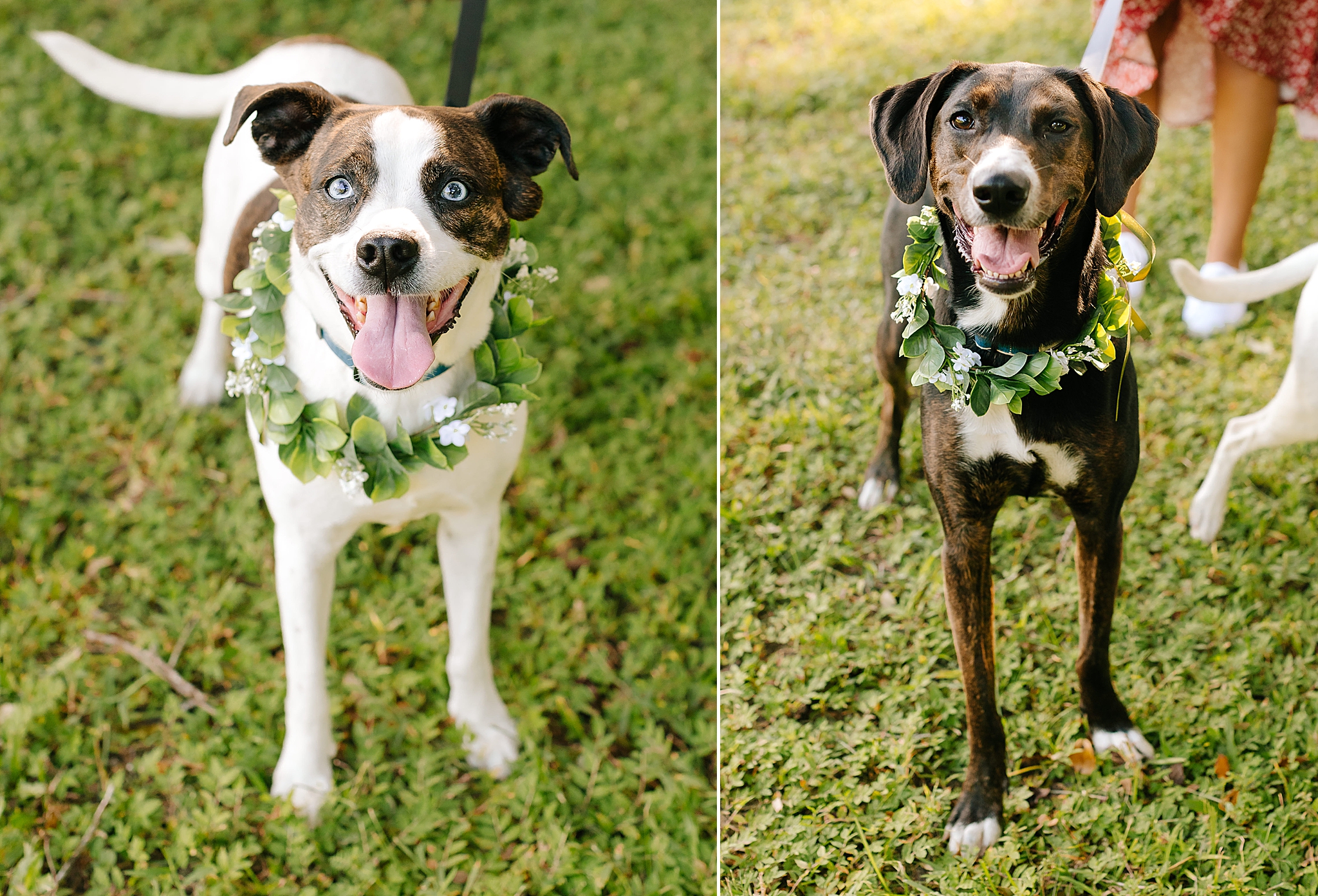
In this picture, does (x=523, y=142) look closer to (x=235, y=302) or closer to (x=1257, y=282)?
(x=235, y=302)

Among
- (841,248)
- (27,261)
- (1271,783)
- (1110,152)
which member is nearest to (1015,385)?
(1110,152)

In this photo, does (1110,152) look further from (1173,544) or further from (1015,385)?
(1173,544)

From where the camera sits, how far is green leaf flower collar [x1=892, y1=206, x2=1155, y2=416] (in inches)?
84.5

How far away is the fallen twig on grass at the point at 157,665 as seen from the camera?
3197 millimetres

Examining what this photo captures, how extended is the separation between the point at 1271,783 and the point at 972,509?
4.19ft

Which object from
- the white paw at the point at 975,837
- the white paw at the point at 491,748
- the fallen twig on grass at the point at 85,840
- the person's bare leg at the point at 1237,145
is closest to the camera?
the white paw at the point at 975,837

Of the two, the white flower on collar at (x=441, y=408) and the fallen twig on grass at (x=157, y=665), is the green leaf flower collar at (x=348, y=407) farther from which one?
the fallen twig on grass at (x=157, y=665)

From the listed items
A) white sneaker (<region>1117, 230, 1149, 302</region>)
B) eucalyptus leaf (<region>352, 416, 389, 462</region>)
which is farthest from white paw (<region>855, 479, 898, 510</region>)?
eucalyptus leaf (<region>352, 416, 389, 462</region>)

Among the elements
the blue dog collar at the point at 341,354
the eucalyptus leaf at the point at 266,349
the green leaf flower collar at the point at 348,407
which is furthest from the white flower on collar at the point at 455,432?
the eucalyptus leaf at the point at 266,349

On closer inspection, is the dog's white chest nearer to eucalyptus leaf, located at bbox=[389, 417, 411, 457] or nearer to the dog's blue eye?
eucalyptus leaf, located at bbox=[389, 417, 411, 457]

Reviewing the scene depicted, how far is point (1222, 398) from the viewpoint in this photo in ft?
12.9

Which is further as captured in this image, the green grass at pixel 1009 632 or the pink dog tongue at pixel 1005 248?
the green grass at pixel 1009 632

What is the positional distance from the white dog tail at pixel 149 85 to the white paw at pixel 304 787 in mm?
2346

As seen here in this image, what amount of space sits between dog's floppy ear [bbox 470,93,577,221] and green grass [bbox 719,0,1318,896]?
1585 mm
